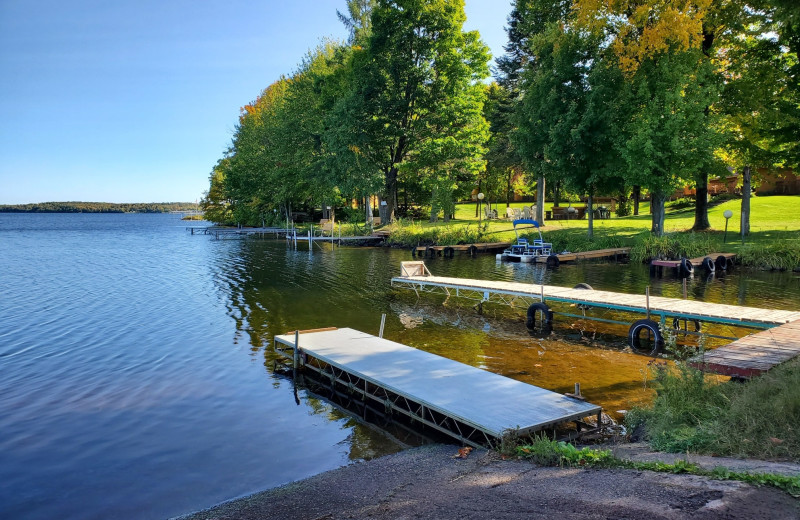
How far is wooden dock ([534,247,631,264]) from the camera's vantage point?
30.0 m

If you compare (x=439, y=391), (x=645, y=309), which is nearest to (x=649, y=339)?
(x=645, y=309)

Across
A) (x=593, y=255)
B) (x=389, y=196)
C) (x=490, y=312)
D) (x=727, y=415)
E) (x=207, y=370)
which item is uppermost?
(x=389, y=196)

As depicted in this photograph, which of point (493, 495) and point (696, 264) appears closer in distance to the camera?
point (493, 495)

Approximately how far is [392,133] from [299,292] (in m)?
26.2

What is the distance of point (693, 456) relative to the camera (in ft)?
21.2

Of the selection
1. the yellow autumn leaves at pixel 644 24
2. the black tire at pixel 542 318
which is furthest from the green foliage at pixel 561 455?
the yellow autumn leaves at pixel 644 24

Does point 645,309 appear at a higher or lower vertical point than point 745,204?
lower

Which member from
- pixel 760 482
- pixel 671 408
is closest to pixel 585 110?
pixel 671 408

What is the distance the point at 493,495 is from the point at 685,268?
22896 millimetres

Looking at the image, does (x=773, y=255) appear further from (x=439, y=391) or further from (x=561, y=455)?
(x=561, y=455)

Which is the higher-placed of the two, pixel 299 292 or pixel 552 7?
pixel 552 7

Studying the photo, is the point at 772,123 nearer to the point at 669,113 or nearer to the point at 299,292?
the point at 669,113

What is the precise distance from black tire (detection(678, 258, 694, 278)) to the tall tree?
23799mm

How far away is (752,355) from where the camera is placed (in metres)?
9.34
